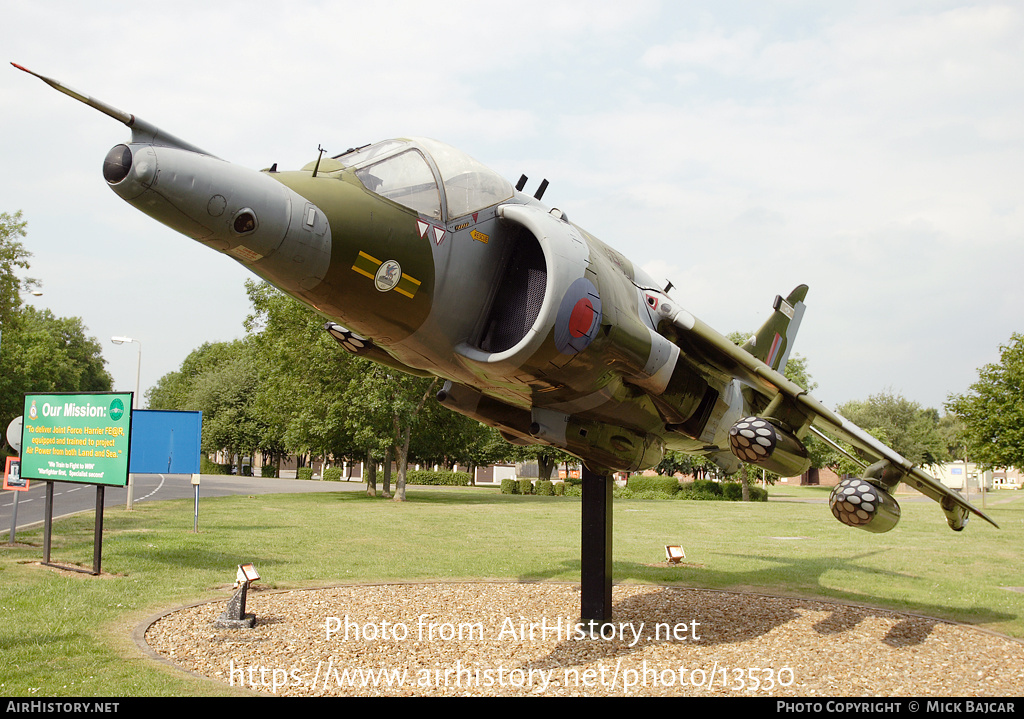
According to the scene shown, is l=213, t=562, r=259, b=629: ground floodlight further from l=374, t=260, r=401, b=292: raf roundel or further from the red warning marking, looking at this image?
the red warning marking

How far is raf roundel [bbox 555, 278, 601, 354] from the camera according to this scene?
255 inches

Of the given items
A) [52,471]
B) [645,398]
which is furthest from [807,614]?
[52,471]

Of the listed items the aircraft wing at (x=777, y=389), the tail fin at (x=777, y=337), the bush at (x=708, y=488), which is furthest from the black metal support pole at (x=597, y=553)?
the bush at (x=708, y=488)

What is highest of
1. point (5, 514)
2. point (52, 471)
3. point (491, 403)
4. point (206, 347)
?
point (206, 347)

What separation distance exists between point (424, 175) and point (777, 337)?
729 centimetres

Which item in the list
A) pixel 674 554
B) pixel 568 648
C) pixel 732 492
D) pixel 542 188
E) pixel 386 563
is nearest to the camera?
pixel 542 188

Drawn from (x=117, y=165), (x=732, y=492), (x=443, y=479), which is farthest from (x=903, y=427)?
(x=117, y=165)

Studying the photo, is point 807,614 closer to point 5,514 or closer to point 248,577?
point 248,577

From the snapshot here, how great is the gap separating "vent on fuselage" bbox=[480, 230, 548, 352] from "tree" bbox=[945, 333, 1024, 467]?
126 feet

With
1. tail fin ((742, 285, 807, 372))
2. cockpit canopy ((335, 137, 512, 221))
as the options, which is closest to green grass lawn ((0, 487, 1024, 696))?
tail fin ((742, 285, 807, 372))

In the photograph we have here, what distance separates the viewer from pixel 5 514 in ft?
76.8

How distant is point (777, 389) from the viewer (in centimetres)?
797

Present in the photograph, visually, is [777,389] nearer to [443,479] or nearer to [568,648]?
[568,648]
